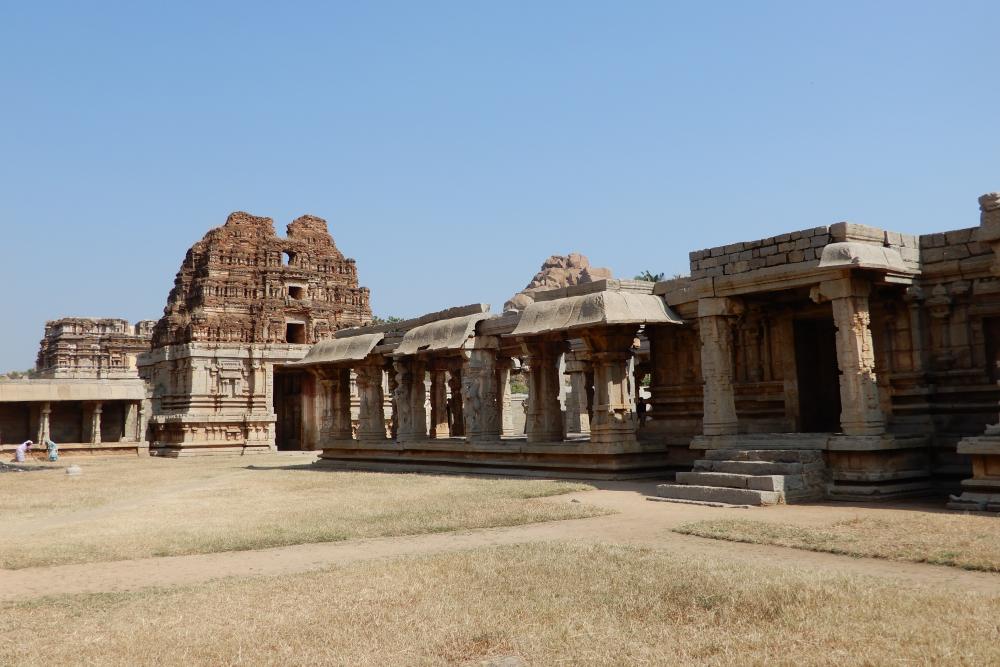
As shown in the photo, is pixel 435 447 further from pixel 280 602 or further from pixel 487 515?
pixel 280 602

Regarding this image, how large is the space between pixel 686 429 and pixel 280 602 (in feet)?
38.4

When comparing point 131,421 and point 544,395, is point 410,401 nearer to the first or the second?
point 544,395

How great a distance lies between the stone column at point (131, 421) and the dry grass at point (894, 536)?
102 feet

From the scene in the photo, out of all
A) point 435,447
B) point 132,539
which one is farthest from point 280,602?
point 435,447

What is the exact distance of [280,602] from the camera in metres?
6.27

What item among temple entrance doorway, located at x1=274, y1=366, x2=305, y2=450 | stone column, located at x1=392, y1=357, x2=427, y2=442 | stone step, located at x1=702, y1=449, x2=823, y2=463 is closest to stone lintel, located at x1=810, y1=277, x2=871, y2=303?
stone step, located at x1=702, y1=449, x2=823, y2=463

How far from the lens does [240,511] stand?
41.9 ft

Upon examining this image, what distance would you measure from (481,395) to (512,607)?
1318 cm

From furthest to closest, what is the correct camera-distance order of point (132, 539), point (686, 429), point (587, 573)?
1. point (686, 429)
2. point (132, 539)
3. point (587, 573)

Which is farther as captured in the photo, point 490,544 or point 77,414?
point 77,414

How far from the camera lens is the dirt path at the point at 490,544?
701cm

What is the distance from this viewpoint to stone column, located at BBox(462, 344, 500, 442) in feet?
62.1

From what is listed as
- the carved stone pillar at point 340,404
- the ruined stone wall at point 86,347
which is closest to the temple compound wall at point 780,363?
the carved stone pillar at point 340,404

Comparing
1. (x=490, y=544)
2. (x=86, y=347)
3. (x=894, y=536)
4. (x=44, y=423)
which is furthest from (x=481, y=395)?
(x=86, y=347)
